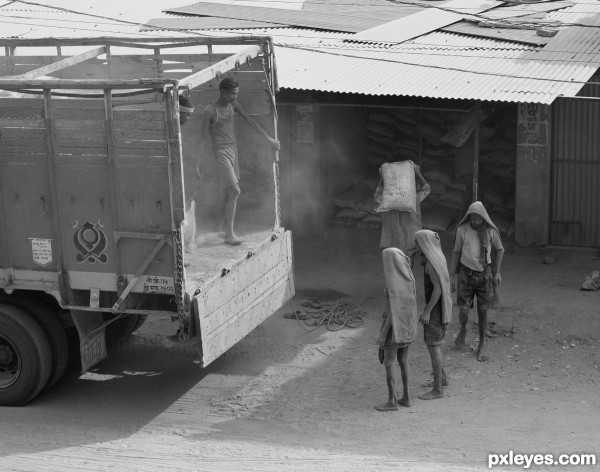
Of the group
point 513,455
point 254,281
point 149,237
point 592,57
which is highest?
point 592,57

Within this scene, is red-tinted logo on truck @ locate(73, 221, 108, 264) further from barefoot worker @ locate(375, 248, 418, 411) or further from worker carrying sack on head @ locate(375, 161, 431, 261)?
worker carrying sack on head @ locate(375, 161, 431, 261)

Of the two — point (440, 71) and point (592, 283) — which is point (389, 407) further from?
point (440, 71)

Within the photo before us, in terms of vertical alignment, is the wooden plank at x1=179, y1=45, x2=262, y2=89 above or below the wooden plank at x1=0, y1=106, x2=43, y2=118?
above

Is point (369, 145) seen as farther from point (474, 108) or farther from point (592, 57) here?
point (592, 57)

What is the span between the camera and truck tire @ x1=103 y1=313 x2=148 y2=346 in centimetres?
981

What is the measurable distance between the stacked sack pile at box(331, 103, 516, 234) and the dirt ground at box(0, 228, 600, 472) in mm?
2190

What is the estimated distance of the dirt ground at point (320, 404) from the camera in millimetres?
7570

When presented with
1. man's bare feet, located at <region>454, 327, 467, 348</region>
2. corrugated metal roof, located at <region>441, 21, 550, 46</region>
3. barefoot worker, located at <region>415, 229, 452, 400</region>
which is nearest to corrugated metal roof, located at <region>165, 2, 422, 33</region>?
corrugated metal roof, located at <region>441, 21, 550, 46</region>

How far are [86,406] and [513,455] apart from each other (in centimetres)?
368

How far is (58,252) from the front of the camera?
820cm

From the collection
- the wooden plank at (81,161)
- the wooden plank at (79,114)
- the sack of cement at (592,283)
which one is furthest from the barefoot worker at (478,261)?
the wooden plank at (79,114)

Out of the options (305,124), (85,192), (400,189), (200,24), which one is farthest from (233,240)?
(200,24)

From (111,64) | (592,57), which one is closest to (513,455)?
(111,64)

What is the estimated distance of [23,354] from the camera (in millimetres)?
8484
